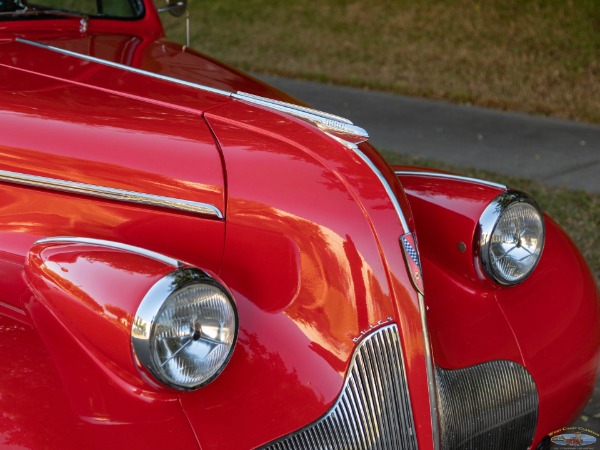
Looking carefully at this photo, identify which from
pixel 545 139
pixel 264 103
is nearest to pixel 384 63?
pixel 545 139

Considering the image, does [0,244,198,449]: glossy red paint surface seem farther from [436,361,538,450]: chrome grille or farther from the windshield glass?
the windshield glass

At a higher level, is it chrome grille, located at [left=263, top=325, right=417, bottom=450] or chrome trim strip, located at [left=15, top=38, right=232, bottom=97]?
chrome trim strip, located at [left=15, top=38, right=232, bottom=97]

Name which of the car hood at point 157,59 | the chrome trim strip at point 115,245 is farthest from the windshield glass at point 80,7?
the chrome trim strip at point 115,245

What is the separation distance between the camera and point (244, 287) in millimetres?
2203

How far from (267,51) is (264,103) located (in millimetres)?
7343

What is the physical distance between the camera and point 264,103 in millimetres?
2527

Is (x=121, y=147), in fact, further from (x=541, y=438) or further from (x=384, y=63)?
(x=384, y=63)

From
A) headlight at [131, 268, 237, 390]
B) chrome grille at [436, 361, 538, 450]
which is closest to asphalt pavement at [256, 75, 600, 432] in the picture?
chrome grille at [436, 361, 538, 450]

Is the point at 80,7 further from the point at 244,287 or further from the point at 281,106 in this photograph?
the point at 244,287

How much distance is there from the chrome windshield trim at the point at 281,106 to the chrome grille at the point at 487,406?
0.68m

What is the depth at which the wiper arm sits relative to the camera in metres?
3.04

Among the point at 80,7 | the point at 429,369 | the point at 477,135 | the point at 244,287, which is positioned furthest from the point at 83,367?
the point at 477,135

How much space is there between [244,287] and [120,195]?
387 mm

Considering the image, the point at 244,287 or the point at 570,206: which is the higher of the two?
the point at 244,287
